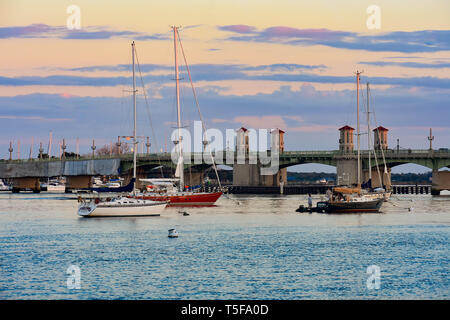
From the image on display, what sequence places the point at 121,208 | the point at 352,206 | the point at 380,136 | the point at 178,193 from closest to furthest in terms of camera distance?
1. the point at 121,208
2. the point at 352,206
3. the point at 178,193
4. the point at 380,136

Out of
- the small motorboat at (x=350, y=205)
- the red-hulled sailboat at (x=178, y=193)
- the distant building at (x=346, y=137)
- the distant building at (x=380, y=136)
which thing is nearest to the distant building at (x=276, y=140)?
the distant building at (x=346, y=137)

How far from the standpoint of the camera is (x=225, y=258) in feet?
151

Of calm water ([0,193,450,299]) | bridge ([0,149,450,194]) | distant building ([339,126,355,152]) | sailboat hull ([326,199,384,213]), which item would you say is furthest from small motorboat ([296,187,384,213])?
distant building ([339,126,355,152])

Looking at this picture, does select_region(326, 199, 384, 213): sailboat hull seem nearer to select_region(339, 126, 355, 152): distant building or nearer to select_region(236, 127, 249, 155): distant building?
select_region(339, 126, 355, 152): distant building

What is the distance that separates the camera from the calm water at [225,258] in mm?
35594

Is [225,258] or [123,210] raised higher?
[123,210]

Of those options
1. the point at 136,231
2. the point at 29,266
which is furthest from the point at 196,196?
the point at 29,266

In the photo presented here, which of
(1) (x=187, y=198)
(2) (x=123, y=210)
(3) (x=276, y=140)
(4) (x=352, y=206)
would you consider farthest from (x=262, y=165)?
(2) (x=123, y=210)

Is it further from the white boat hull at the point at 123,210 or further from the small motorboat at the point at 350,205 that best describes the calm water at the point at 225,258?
the small motorboat at the point at 350,205

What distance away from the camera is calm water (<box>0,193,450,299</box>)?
3559 cm

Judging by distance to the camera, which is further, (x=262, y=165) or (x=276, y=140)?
(x=276, y=140)

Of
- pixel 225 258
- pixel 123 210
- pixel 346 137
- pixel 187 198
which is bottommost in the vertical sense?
pixel 225 258

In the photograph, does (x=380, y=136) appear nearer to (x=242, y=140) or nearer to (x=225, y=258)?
(x=242, y=140)
